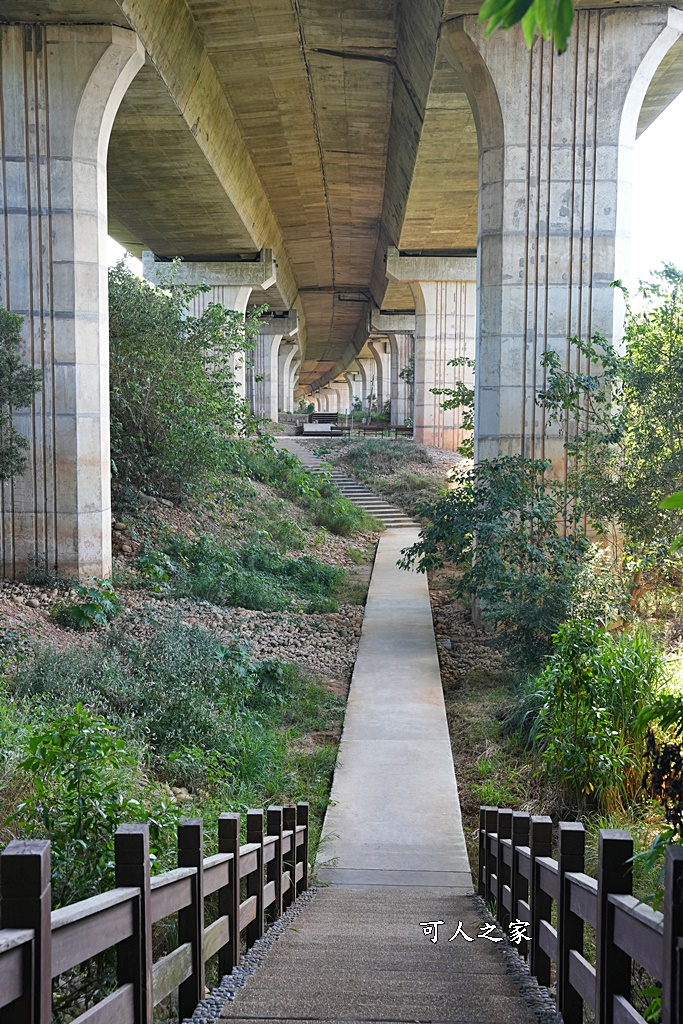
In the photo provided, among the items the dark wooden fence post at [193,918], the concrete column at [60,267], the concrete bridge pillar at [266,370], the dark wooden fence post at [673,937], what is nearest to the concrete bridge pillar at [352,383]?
the concrete bridge pillar at [266,370]

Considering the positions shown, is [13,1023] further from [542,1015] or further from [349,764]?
[349,764]

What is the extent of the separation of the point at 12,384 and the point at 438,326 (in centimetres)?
1905

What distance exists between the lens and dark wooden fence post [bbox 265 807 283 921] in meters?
4.80

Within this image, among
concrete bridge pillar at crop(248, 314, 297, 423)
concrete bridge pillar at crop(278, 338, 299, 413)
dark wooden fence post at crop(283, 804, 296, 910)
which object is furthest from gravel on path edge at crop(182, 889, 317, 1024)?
concrete bridge pillar at crop(278, 338, 299, 413)

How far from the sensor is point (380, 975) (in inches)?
139

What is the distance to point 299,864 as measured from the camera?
568 centimetres

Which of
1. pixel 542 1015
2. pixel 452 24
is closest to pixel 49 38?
pixel 452 24

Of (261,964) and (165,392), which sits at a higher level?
(165,392)

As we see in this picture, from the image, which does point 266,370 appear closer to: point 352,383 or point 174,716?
point 174,716

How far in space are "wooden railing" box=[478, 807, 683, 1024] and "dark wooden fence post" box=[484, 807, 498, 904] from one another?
37.6 inches

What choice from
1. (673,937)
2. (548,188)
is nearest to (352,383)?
(548,188)

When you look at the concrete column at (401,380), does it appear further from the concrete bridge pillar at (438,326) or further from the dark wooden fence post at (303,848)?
the dark wooden fence post at (303,848)

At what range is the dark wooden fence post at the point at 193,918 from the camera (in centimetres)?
315

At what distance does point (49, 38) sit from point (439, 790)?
988cm
